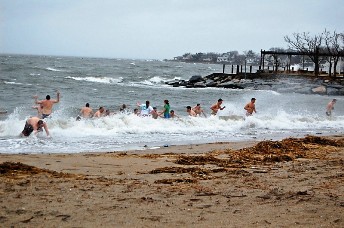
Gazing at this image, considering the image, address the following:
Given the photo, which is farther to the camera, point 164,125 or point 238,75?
point 238,75

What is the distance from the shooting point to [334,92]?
1730 inches

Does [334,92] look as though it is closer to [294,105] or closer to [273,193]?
[294,105]

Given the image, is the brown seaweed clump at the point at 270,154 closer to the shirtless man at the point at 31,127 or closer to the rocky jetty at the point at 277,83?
the shirtless man at the point at 31,127

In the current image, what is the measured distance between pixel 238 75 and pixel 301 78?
9071mm

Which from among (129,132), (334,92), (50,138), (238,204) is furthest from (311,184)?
(334,92)

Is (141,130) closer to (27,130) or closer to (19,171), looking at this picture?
(27,130)

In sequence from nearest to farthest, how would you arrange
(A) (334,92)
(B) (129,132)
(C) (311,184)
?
(C) (311,184) < (B) (129,132) < (A) (334,92)

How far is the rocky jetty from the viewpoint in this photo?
4438cm

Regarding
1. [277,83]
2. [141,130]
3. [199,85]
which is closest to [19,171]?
[141,130]

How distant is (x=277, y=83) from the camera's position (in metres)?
47.7

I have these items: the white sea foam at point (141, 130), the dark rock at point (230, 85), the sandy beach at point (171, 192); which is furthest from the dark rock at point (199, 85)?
the sandy beach at point (171, 192)

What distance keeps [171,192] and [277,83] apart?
4300 cm

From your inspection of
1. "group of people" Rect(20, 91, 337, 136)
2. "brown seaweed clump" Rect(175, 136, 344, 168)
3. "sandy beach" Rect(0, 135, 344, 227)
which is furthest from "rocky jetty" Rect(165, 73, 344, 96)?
"sandy beach" Rect(0, 135, 344, 227)

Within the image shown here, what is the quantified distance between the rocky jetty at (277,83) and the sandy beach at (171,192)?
3637 cm
